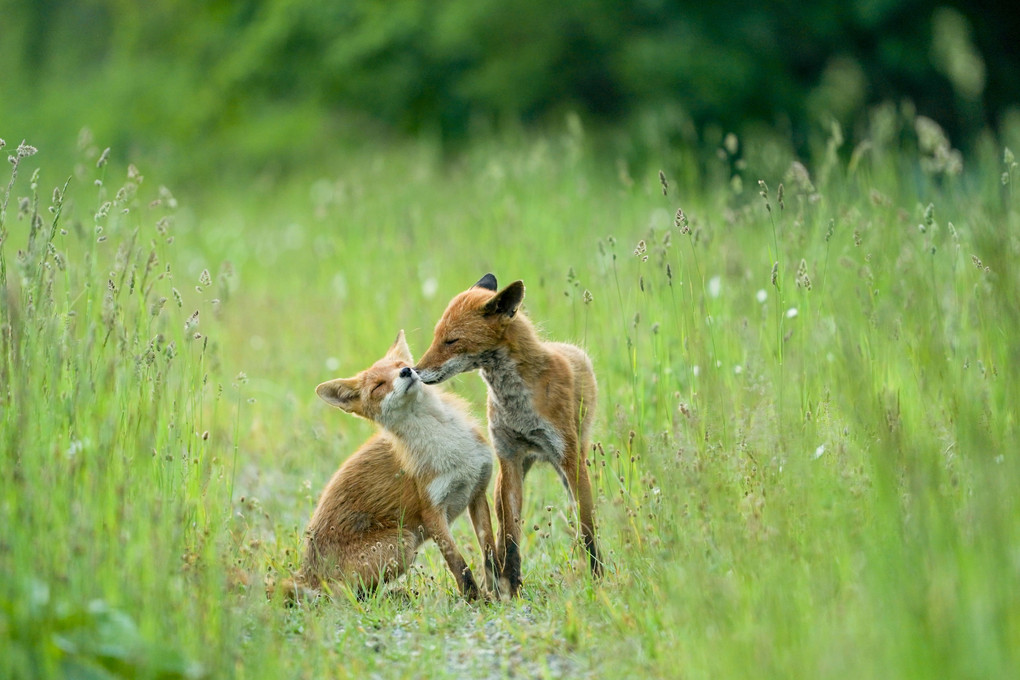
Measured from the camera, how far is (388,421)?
218 inches

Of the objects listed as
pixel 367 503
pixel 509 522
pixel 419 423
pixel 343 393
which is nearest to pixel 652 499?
pixel 509 522

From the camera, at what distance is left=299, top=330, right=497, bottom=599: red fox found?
5.07 metres

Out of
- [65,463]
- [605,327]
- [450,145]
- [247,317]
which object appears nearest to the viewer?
[65,463]

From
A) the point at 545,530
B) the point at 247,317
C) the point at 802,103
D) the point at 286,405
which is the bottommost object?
the point at 545,530

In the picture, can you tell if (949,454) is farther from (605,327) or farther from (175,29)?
(175,29)

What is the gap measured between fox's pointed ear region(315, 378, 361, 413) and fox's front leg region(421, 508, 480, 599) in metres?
0.88

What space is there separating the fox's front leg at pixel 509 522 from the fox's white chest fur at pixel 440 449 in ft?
0.56

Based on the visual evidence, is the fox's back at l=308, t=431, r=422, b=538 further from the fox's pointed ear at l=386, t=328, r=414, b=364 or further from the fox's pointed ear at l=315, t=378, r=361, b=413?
the fox's pointed ear at l=386, t=328, r=414, b=364

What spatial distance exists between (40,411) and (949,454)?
4.04 metres

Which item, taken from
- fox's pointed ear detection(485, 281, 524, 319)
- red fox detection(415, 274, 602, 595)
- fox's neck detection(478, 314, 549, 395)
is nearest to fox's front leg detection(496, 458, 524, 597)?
red fox detection(415, 274, 602, 595)

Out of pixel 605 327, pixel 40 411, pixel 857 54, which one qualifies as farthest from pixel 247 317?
pixel 857 54

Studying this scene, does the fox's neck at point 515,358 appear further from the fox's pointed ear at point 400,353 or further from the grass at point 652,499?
the fox's pointed ear at point 400,353

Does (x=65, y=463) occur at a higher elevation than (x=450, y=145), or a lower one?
lower

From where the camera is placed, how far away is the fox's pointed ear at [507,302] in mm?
4898
